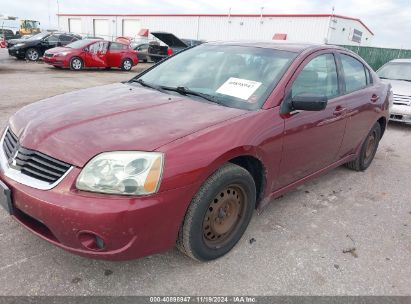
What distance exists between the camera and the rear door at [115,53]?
54.7 ft

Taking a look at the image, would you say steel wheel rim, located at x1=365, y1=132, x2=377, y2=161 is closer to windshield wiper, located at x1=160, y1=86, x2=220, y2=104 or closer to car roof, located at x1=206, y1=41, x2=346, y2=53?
car roof, located at x1=206, y1=41, x2=346, y2=53

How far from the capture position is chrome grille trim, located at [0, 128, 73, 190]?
84.4 inches

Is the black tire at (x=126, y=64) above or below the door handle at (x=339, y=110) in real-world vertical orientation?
below

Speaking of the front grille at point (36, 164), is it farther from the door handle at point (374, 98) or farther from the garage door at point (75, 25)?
the garage door at point (75, 25)

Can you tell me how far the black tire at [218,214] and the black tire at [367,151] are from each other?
2453 mm

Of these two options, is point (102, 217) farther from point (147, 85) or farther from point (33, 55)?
point (33, 55)

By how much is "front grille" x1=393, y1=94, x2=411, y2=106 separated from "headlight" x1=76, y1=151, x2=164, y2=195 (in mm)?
7114

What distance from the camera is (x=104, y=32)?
45.8 metres

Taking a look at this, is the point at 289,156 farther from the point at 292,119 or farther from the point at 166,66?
the point at 166,66

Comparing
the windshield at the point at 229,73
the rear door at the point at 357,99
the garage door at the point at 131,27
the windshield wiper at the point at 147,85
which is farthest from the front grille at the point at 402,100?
the garage door at the point at 131,27

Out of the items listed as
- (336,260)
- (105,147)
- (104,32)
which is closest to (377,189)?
(336,260)

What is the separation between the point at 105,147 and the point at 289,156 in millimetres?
1583

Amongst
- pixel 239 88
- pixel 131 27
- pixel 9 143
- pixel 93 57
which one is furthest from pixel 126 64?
pixel 131 27

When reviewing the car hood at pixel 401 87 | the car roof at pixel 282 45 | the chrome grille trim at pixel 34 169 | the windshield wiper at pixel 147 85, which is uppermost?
the car roof at pixel 282 45
